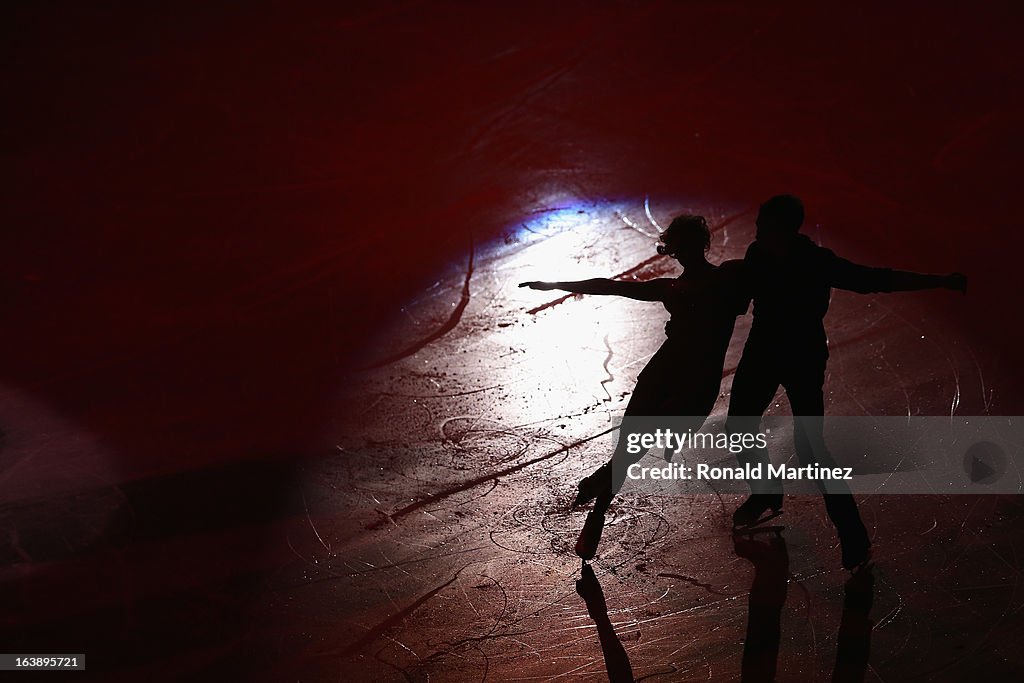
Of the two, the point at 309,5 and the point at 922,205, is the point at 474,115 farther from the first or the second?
the point at 922,205

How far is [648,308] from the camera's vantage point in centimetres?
746

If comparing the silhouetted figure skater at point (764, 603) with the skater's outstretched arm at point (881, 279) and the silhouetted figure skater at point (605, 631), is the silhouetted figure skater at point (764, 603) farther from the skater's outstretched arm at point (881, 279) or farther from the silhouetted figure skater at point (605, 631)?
the skater's outstretched arm at point (881, 279)

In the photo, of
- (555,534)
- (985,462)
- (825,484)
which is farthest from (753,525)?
(985,462)

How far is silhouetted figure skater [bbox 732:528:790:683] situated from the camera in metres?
4.18

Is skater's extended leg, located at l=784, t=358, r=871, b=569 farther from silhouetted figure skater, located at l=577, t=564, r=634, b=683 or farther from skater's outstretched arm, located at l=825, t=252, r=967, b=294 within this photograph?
silhouetted figure skater, located at l=577, t=564, r=634, b=683

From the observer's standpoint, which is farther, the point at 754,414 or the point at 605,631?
the point at 754,414

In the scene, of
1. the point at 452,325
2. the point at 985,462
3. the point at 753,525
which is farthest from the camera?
the point at 452,325

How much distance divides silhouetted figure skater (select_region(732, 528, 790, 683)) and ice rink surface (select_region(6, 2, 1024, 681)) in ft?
0.06

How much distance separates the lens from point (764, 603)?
4.57m

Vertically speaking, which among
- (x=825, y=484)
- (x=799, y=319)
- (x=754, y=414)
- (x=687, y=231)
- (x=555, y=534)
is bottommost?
(x=825, y=484)

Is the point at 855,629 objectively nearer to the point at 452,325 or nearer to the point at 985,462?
the point at 985,462

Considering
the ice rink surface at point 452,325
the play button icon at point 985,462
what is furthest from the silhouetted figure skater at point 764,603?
the play button icon at point 985,462

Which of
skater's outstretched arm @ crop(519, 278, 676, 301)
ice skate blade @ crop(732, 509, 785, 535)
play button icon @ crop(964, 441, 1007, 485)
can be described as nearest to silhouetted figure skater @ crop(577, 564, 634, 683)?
ice skate blade @ crop(732, 509, 785, 535)

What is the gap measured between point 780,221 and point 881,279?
1.71 ft
